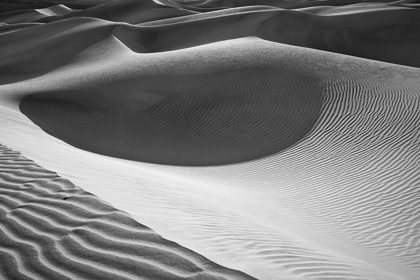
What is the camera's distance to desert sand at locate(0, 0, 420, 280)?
3307mm

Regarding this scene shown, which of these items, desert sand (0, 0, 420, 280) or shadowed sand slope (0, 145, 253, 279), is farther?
desert sand (0, 0, 420, 280)

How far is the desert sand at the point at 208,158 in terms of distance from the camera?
3.31m

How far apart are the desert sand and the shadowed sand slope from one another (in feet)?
0.05

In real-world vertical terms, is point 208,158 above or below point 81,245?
below

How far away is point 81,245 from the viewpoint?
3.15 m

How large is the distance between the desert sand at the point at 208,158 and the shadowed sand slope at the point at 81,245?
0.01 metres

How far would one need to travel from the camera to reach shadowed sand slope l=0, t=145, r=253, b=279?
9.32 ft

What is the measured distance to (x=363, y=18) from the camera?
28562mm

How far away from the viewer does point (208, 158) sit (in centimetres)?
1097

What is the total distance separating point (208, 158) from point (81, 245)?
7.87 m

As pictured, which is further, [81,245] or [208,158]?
[208,158]

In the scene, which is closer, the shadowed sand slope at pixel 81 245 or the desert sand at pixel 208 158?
the shadowed sand slope at pixel 81 245

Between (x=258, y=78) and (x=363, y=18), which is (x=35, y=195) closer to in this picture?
(x=258, y=78)

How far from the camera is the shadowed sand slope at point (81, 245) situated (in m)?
2.84
